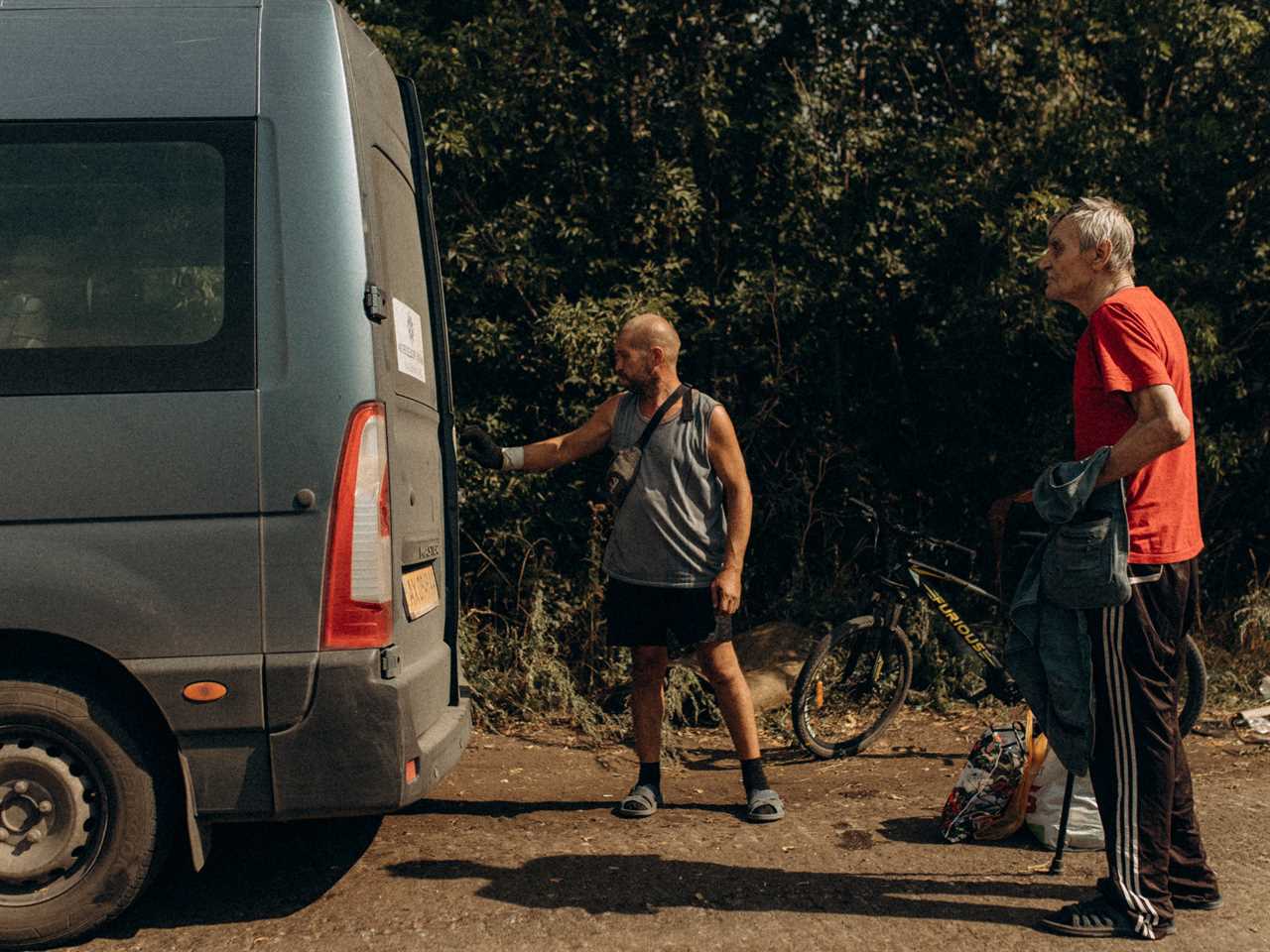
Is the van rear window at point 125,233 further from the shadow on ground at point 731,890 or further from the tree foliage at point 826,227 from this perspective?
the tree foliage at point 826,227

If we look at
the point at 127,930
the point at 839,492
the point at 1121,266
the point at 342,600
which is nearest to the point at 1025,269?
the point at 839,492

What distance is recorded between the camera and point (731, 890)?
405 centimetres

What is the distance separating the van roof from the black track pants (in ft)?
9.36

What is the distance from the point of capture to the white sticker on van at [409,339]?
3898mm

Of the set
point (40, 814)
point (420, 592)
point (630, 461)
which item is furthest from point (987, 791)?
point (40, 814)

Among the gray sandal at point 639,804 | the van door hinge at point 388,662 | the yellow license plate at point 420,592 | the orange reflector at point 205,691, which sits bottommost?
the gray sandal at point 639,804

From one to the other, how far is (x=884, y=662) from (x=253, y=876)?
319 cm

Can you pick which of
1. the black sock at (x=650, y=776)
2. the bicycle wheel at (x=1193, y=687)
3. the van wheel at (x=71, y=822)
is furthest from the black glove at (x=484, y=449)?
the bicycle wheel at (x=1193, y=687)

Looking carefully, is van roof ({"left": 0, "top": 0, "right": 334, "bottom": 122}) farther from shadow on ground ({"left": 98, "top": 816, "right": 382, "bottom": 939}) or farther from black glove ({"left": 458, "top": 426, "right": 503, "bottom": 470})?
shadow on ground ({"left": 98, "top": 816, "right": 382, "bottom": 939})

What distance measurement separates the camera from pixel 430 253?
462 centimetres

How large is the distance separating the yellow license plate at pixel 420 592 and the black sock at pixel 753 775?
1469mm

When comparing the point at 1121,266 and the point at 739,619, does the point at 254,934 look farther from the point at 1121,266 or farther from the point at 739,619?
the point at 739,619

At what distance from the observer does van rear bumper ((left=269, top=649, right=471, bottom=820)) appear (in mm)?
3449

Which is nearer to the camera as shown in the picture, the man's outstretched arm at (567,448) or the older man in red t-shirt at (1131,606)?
the older man in red t-shirt at (1131,606)
